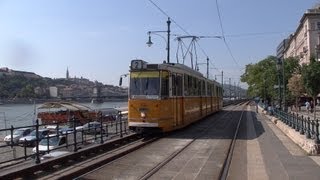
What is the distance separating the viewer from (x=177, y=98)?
87.9 feet

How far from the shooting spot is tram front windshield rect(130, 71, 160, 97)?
24781 millimetres

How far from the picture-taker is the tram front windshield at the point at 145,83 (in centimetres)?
2478

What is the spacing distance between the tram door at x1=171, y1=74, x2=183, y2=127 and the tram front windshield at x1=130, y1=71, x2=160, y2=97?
1267mm

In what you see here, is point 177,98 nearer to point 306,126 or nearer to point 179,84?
point 179,84

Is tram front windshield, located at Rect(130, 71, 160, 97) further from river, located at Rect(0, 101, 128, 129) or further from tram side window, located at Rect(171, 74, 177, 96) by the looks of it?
river, located at Rect(0, 101, 128, 129)

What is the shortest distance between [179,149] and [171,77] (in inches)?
249

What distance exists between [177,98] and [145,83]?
2511 mm

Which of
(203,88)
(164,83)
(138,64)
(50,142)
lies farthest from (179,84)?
(203,88)

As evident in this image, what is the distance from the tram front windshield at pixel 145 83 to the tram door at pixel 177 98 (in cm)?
127

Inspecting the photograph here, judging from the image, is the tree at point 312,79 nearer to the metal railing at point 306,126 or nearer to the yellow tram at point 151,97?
the metal railing at point 306,126

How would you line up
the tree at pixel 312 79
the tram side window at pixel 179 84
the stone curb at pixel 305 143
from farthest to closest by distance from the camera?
the tree at pixel 312 79
the tram side window at pixel 179 84
the stone curb at pixel 305 143

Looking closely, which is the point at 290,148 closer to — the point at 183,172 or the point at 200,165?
the point at 200,165

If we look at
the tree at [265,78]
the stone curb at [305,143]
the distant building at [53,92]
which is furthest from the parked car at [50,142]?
the distant building at [53,92]

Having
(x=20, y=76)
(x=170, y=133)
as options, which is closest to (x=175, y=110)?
(x=170, y=133)
